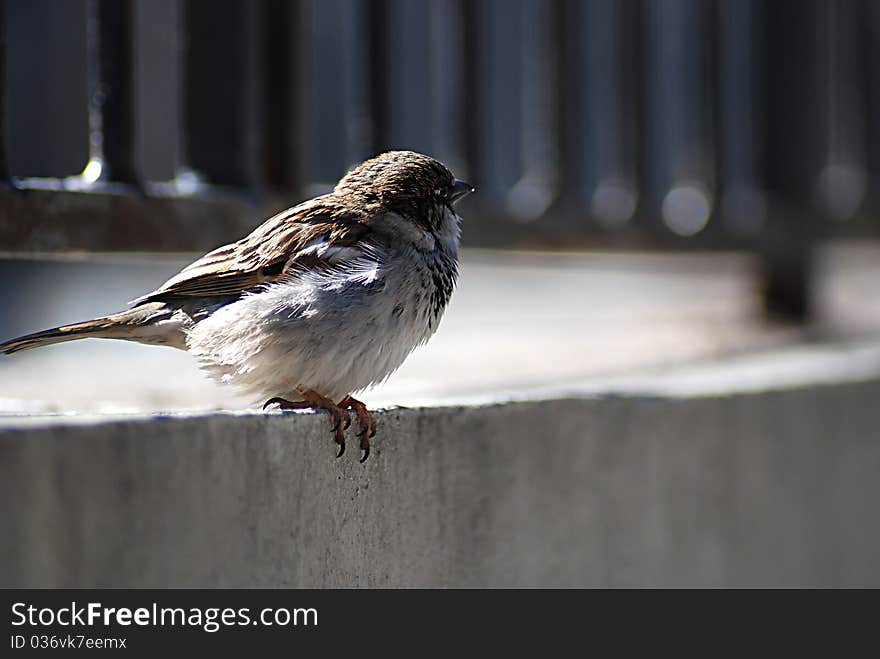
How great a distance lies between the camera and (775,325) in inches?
305

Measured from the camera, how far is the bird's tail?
125 inches

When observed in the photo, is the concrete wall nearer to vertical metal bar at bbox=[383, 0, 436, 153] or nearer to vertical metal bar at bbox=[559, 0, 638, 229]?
vertical metal bar at bbox=[559, 0, 638, 229]

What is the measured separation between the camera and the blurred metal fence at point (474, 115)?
4.35 metres

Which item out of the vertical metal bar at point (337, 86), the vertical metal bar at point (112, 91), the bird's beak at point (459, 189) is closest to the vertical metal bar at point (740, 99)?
the vertical metal bar at point (337, 86)

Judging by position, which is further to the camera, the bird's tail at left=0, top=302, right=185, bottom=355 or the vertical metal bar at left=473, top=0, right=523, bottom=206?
the vertical metal bar at left=473, top=0, right=523, bottom=206

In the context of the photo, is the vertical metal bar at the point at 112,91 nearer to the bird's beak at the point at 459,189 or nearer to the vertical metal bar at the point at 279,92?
the vertical metal bar at the point at 279,92

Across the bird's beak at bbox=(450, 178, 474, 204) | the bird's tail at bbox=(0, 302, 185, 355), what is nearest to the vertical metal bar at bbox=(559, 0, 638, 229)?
the bird's beak at bbox=(450, 178, 474, 204)

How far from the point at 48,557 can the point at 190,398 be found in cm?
226

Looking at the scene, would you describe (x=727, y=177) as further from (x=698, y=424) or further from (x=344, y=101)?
(x=698, y=424)

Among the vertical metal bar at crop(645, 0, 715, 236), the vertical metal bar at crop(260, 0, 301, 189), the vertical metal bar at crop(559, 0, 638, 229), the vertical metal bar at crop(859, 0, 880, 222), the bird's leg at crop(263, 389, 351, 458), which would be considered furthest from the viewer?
the vertical metal bar at crop(859, 0, 880, 222)

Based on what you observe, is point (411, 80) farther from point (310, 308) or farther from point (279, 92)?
point (310, 308)

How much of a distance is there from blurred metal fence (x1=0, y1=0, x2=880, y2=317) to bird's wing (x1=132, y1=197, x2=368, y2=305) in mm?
722

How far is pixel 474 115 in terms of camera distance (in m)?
6.33
